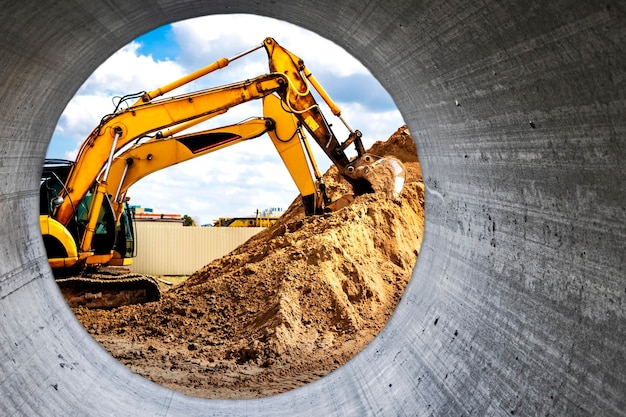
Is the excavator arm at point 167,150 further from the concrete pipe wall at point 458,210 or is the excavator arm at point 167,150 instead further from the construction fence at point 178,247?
the construction fence at point 178,247

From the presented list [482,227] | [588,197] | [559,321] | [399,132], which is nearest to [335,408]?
[482,227]

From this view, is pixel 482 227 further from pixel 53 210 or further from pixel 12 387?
pixel 53 210

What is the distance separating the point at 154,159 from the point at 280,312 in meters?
4.45

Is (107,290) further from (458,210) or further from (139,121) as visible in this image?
(458,210)

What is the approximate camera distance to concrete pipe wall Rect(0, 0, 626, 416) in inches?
74.9

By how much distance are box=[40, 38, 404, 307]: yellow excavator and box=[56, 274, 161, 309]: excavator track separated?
0.02 metres

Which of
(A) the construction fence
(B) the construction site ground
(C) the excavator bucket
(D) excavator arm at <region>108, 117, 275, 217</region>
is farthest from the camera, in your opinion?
(A) the construction fence

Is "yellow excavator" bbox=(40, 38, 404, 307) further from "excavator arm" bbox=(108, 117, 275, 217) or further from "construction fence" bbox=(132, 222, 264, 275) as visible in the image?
"construction fence" bbox=(132, 222, 264, 275)

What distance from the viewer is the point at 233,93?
1108cm

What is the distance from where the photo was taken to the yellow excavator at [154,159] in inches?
409

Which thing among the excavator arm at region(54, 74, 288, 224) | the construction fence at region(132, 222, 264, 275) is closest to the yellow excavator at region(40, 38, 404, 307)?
the excavator arm at region(54, 74, 288, 224)

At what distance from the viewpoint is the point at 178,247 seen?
2309 centimetres

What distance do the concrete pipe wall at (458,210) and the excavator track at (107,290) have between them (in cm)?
737

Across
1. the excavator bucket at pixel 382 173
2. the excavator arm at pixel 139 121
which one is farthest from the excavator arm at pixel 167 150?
the excavator bucket at pixel 382 173
